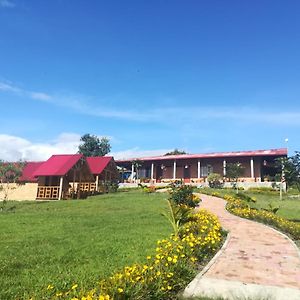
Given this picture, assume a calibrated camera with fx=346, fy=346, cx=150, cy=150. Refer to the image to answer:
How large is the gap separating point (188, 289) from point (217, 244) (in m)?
3.61

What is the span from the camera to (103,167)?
39625mm

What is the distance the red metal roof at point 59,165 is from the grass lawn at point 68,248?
16.6m

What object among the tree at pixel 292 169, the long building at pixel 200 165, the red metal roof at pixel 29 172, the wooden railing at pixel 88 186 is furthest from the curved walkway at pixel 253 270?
the long building at pixel 200 165

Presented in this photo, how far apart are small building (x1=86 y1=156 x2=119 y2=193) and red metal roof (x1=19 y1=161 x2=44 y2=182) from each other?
6.15 metres

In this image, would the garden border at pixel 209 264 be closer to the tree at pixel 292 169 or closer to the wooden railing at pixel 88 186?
the tree at pixel 292 169

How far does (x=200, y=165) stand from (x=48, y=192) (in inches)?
883

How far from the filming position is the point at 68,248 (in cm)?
960

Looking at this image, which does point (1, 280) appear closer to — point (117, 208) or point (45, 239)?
point (45, 239)

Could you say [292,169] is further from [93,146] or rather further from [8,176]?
[93,146]

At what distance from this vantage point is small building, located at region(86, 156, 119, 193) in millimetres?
38281

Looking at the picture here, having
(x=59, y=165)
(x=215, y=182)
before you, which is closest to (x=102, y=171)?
(x=59, y=165)

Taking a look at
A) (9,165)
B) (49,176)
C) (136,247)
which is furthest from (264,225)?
(9,165)

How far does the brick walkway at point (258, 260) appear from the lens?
6.96m

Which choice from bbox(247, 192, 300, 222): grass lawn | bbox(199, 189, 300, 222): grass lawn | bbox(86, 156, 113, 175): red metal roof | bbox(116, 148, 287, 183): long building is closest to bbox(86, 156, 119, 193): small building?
bbox(86, 156, 113, 175): red metal roof
